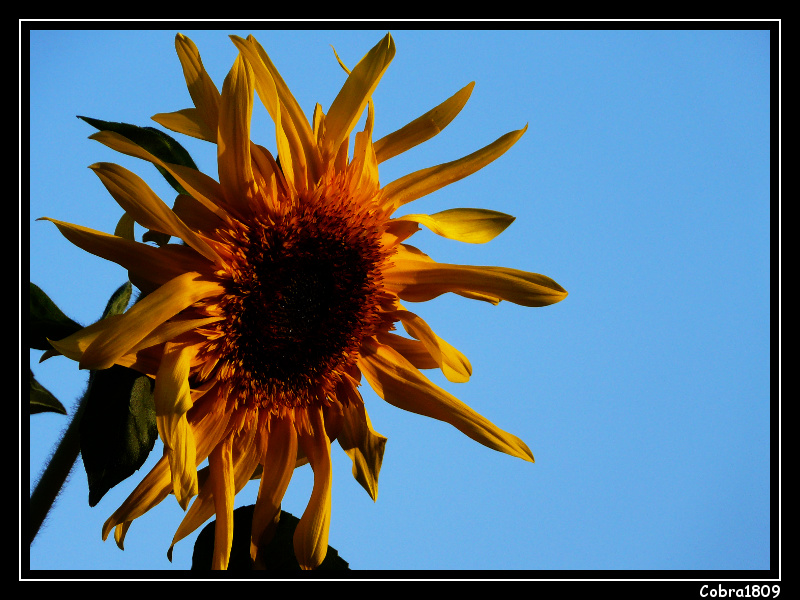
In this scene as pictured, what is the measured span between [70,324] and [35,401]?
24cm

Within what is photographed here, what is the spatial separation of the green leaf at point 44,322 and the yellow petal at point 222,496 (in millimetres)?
343

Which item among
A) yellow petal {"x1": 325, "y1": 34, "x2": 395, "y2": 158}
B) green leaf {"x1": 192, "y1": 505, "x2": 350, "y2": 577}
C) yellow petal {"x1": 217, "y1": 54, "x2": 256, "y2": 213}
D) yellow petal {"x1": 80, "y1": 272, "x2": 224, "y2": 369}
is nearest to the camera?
yellow petal {"x1": 80, "y1": 272, "x2": 224, "y2": 369}

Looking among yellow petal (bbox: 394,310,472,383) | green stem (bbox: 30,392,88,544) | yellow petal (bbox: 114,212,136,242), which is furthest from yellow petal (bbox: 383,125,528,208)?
green stem (bbox: 30,392,88,544)

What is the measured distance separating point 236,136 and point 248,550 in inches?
32.6

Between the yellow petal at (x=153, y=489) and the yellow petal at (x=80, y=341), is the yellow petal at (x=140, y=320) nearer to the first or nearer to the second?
the yellow petal at (x=80, y=341)

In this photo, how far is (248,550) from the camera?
1.26 metres

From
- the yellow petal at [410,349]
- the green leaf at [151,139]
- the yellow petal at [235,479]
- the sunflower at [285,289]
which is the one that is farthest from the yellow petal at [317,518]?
the green leaf at [151,139]

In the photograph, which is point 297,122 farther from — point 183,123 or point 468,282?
point 468,282

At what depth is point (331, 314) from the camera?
1.23 m

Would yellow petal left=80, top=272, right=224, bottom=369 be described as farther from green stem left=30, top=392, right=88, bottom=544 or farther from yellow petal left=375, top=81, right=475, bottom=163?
yellow petal left=375, top=81, right=475, bottom=163

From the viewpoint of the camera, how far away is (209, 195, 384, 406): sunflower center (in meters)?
1.12

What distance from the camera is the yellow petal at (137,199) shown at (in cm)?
95
